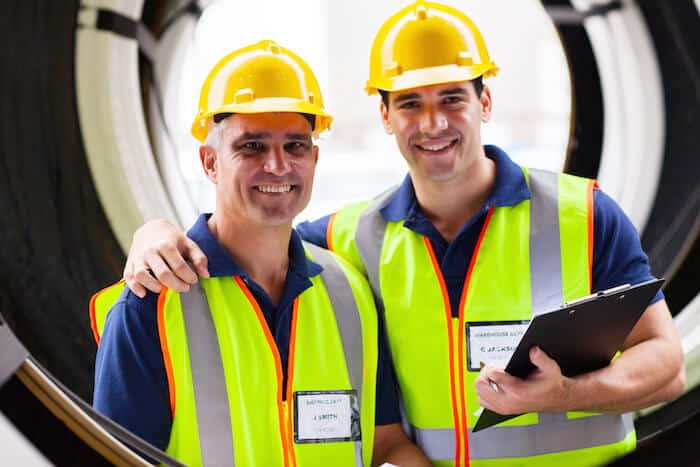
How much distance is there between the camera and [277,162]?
1.47 meters

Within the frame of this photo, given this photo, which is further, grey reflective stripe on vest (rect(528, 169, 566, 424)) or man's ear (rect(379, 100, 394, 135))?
man's ear (rect(379, 100, 394, 135))

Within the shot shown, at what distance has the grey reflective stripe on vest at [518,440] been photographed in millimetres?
1629

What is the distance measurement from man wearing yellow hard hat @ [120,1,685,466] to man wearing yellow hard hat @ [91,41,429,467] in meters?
0.09

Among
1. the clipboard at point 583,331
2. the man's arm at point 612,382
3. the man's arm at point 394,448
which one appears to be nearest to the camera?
the clipboard at point 583,331

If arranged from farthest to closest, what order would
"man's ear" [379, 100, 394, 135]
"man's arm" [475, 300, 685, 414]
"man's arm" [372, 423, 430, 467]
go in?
1. "man's ear" [379, 100, 394, 135]
2. "man's arm" [372, 423, 430, 467]
3. "man's arm" [475, 300, 685, 414]

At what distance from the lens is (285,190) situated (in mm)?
1479

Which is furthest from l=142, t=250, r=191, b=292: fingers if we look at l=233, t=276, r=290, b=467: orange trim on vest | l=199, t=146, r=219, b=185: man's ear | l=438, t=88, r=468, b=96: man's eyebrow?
l=438, t=88, r=468, b=96: man's eyebrow

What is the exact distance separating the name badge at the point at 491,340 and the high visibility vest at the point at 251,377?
207 millimetres

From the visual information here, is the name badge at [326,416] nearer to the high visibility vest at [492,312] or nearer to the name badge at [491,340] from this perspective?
the high visibility vest at [492,312]

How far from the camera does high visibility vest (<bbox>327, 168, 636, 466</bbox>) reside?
5.26 feet

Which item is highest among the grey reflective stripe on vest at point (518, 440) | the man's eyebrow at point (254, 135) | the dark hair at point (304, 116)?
the dark hair at point (304, 116)

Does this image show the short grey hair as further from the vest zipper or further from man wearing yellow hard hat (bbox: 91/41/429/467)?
the vest zipper

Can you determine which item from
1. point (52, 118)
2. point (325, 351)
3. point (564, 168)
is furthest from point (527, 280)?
point (52, 118)

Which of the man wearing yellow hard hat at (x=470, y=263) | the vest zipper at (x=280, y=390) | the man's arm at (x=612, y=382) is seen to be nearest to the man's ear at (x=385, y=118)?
the man wearing yellow hard hat at (x=470, y=263)
